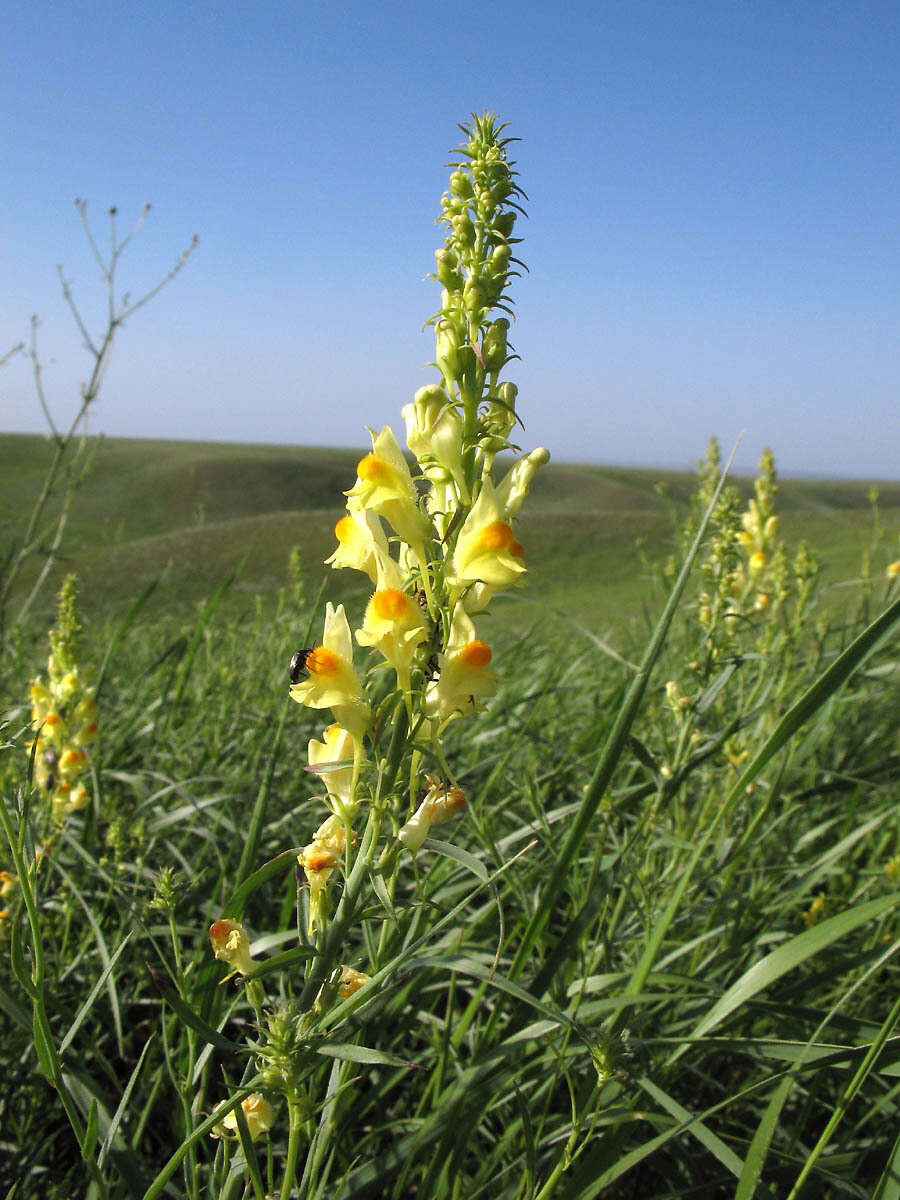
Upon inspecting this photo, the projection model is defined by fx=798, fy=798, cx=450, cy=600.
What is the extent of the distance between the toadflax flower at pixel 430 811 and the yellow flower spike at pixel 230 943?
31 centimetres

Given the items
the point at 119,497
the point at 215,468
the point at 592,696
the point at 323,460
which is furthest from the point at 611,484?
the point at 592,696

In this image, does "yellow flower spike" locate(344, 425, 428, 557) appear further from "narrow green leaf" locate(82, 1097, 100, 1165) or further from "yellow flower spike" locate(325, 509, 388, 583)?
"narrow green leaf" locate(82, 1097, 100, 1165)

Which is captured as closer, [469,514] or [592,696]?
[469,514]

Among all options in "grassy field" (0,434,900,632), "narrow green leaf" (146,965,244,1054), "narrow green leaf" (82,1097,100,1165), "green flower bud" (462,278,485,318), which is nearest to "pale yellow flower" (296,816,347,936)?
"narrow green leaf" (146,965,244,1054)

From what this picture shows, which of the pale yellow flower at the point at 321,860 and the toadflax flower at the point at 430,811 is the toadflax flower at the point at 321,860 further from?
the toadflax flower at the point at 430,811

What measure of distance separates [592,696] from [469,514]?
4.01m

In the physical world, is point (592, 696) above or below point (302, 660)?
below

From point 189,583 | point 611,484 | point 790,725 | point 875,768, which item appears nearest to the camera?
point 790,725

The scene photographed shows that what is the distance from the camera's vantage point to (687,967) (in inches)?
99.8

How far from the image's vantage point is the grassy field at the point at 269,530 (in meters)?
12.2

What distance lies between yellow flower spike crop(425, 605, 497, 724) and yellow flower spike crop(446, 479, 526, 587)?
0.09 meters

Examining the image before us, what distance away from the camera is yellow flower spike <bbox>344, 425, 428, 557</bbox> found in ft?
4.38

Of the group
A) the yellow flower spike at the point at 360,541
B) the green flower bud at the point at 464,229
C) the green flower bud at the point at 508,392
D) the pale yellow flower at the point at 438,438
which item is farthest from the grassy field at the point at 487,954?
the green flower bud at the point at 464,229

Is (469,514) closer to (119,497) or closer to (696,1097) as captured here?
(696,1097)
